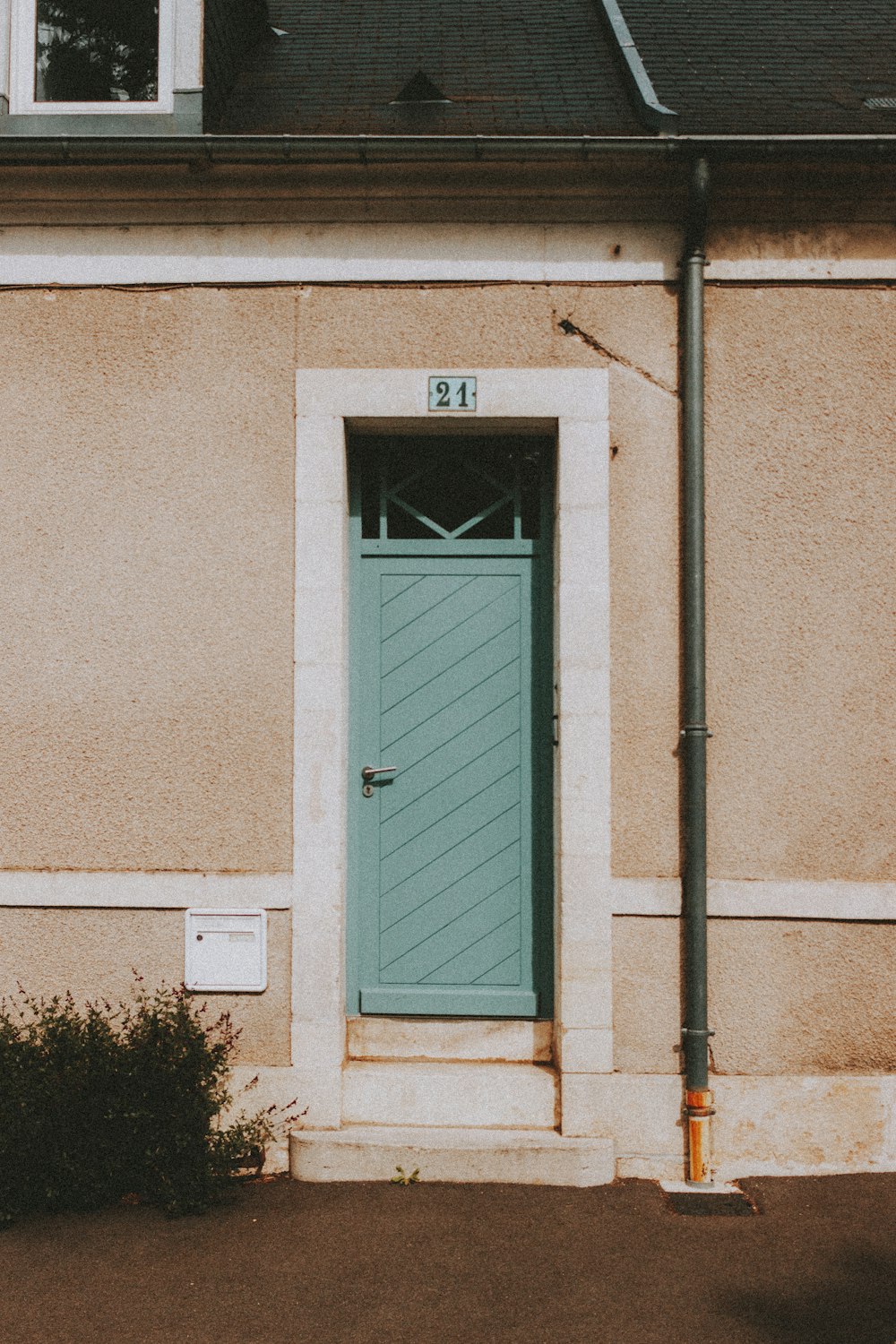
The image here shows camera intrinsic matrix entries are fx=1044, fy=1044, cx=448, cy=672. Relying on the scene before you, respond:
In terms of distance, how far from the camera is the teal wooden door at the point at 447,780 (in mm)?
4555

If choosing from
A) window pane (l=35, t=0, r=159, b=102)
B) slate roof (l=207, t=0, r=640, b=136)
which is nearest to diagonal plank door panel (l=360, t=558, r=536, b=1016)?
slate roof (l=207, t=0, r=640, b=136)

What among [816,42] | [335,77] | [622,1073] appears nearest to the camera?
[622,1073]

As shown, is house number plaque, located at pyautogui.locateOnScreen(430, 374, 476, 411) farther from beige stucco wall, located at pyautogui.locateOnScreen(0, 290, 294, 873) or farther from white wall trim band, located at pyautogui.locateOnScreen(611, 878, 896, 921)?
white wall trim band, located at pyautogui.locateOnScreen(611, 878, 896, 921)

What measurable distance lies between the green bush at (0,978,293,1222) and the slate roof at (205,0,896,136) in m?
3.86

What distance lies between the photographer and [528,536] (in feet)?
15.4

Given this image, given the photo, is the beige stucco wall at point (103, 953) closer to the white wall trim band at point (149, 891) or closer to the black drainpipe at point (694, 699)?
the white wall trim band at point (149, 891)

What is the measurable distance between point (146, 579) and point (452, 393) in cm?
151

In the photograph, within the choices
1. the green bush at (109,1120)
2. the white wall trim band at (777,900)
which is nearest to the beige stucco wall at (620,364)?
the white wall trim band at (777,900)

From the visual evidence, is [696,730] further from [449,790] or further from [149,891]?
[149,891]

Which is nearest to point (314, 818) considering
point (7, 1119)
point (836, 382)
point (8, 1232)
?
point (7, 1119)

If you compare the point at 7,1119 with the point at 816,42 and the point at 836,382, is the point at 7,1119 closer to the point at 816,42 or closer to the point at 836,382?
the point at 836,382

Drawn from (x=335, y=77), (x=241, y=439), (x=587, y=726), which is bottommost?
(x=587, y=726)

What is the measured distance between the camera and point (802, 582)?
4367 mm

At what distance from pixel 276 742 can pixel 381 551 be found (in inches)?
38.6
